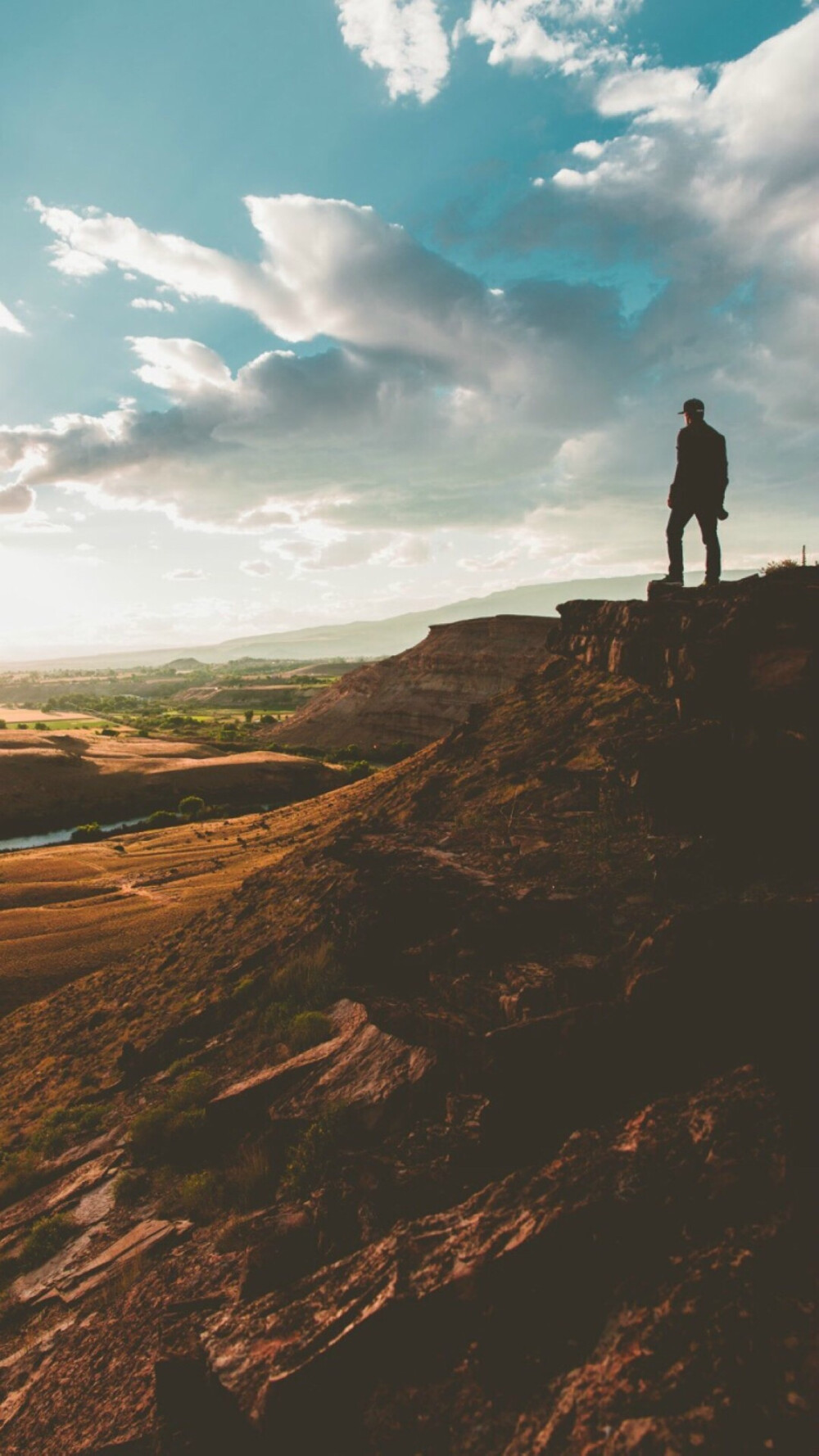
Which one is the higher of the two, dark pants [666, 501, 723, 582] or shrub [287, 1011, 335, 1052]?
dark pants [666, 501, 723, 582]

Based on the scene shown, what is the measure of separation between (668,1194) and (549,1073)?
1.93 meters

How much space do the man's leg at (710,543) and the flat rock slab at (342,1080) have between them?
1077cm

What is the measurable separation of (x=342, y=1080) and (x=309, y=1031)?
2.24 meters

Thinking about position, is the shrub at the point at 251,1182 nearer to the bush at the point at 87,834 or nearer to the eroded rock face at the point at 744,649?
the eroded rock face at the point at 744,649

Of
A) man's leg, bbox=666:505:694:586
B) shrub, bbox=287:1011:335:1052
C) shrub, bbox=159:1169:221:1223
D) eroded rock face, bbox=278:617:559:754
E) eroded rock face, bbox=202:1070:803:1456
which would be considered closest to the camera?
eroded rock face, bbox=202:1070:803:1456

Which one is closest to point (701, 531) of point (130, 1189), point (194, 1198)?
point (194, 1198)

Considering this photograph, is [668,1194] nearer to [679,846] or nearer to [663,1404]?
[663,1404]

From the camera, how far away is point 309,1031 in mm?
12477

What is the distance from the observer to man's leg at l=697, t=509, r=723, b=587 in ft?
48.4

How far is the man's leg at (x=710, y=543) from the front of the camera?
14742mm

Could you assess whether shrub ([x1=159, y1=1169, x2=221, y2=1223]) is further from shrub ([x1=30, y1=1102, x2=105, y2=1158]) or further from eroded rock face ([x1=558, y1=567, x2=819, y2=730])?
eroded rock face ([x1=558, y1=567, x2=819, y2=730])

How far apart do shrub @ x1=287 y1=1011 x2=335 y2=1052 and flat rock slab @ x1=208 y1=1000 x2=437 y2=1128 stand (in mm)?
156

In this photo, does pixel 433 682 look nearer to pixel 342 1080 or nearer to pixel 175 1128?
pixel 175 1128

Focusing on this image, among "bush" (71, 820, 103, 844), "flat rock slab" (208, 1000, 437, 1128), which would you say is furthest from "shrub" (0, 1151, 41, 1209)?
"bush" (71, 820, 103, 844)
